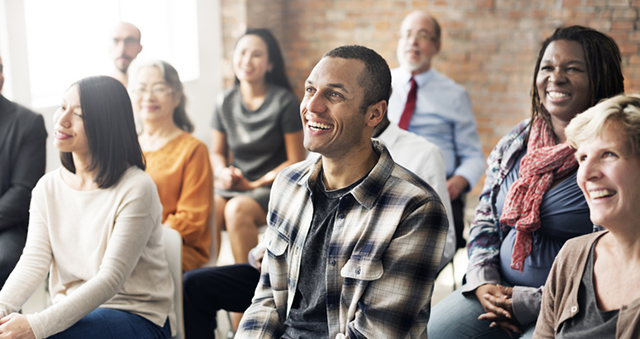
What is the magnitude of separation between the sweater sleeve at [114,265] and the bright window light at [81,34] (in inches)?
45.1

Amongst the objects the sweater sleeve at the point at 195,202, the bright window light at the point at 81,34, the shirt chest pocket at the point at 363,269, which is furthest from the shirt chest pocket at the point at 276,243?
the bright window light at the point at 81,34

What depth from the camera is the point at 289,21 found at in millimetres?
5238

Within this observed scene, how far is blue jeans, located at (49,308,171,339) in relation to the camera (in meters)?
1.63

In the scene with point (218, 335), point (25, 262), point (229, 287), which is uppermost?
point (25, 262)

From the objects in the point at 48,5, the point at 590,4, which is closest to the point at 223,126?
the point at 48,5

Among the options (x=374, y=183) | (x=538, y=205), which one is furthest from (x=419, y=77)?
(x=374, y=183)

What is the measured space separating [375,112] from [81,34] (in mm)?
2678

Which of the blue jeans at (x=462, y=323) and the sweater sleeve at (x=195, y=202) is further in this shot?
the sweater sleeve at (x=195, y=202)

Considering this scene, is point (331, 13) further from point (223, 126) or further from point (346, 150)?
point (346, 150)

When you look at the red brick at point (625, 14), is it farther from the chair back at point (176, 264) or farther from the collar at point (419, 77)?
the chair back at point (176, 264)

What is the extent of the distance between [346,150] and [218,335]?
1.64 m

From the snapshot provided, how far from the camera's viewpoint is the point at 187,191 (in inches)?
98.2

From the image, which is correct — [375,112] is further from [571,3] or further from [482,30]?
[571,3]

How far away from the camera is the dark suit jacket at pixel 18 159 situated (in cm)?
218
